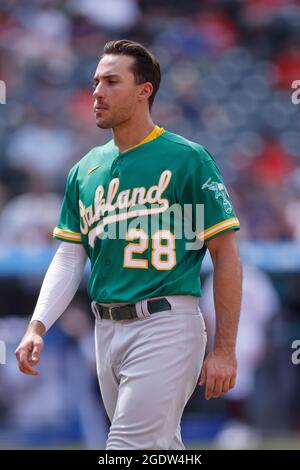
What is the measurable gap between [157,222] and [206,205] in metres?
0.19

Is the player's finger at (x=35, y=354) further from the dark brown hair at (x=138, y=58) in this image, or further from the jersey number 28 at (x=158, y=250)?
the dark brown hair at (x=138, y=58)

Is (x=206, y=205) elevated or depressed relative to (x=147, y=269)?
elevated

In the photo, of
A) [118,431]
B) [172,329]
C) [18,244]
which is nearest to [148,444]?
[118,431]

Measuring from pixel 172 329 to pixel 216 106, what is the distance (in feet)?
24.0

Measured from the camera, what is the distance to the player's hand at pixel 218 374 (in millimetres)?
3355

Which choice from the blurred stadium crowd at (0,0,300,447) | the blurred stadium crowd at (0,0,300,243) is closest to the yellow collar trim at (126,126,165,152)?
the blurred stadium crowd at (0,0,300,447)

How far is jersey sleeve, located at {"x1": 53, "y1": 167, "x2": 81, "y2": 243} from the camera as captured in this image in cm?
384

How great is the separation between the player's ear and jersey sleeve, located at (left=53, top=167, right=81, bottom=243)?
0.41 m

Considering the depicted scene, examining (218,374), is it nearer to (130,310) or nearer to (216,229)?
(130,310)

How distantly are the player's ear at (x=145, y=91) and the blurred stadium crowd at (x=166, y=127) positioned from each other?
396 centimetres

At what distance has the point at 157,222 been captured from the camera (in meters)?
3.52

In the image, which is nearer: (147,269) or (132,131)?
(147,269)

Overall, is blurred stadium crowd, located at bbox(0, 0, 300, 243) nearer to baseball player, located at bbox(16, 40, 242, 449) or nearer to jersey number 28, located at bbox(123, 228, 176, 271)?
baseball player, located at bbox(16, 40, 242, 449)

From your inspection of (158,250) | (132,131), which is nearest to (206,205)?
(158,250)
